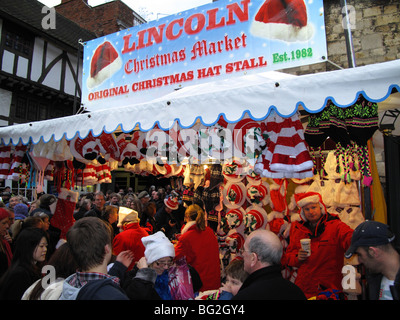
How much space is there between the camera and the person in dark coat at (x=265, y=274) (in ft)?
6.14

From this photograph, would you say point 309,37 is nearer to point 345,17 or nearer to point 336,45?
point 345,17

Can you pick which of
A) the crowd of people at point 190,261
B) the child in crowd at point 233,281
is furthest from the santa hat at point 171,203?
the child in crowd at point 233,281

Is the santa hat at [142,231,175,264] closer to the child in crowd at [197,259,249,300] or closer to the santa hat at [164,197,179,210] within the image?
the child in crowd at [197,259,249,300]

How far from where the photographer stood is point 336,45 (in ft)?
23.1

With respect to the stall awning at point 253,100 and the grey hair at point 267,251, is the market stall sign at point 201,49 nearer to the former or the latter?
the stall awning at point 253,100

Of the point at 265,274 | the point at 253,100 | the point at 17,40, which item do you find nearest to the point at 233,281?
the point at 265,274

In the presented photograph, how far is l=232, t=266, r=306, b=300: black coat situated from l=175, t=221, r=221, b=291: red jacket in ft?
6.47

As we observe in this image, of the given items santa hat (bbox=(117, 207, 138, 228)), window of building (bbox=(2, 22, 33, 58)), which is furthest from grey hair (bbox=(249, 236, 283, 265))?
window of building (bbox=(2, 22, 33, 58))

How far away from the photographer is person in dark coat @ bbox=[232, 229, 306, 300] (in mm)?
1872

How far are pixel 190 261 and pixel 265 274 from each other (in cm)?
210
